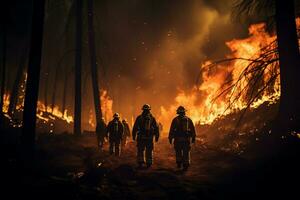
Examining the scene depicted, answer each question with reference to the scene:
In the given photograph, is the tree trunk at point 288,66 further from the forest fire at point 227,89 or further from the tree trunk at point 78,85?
the tree trunk at point 78,85

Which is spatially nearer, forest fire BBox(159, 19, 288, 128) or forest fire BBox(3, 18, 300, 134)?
forest fire BBox(159, 19, 288, 128)

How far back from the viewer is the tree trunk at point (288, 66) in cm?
1030

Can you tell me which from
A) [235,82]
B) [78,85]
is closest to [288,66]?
[235,82]

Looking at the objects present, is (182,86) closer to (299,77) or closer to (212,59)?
(212,59)

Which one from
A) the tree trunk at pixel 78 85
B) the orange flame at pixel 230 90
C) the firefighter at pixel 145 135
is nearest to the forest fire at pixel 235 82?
the orange flame at pixel 230 90

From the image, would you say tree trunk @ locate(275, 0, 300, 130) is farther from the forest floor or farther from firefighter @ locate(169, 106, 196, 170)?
firefighter @ locate(169, 106, 196, 170)

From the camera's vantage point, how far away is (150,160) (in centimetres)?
1130

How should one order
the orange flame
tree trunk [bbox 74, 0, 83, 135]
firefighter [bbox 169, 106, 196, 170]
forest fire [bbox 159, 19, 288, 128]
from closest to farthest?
firefighter [bbox 169, 106, 196, 170], forest fire [bbox 159, 19, 288, 128], the orange flame, tree trunk [bbox 74, 0, 83, 135]

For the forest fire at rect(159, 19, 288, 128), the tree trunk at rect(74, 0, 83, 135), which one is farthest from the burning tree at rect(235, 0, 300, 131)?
the tree trunk at rect(74, 0, 83, 135)

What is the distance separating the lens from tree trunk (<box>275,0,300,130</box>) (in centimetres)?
1030

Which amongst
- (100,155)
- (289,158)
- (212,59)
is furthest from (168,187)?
(212,59)

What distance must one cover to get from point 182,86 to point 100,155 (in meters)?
38.5

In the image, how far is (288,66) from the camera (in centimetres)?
1048

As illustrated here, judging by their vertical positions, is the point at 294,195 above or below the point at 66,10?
below
